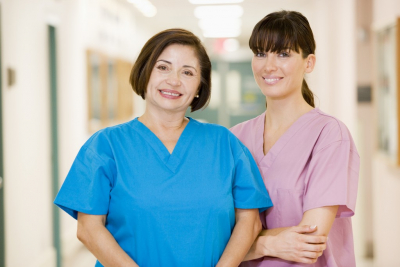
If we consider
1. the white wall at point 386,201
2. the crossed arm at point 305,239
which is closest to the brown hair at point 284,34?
the crossed arm at point 305,239

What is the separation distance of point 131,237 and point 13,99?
78.4 inches

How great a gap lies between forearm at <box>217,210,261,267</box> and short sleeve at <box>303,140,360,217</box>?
17 centimetres

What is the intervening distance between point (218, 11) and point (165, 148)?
16.6 ft

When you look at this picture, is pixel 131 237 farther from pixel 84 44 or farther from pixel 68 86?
pixel 84 44

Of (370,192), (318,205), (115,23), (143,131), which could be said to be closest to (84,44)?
(115,23)

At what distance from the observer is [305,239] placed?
1.32m

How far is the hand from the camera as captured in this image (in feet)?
4.36

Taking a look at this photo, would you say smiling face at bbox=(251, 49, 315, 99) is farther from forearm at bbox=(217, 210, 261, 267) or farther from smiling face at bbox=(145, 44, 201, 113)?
forearm at bbox=(217, 210, 261, 267)

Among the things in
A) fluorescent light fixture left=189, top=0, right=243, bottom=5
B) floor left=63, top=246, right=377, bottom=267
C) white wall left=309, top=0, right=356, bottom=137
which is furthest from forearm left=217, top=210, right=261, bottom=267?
fluorescent light fixture left=189, top=0, right=243, bottom=5

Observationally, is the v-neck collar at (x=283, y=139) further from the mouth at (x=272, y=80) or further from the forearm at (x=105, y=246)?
the forearm at (x=105, y=246)

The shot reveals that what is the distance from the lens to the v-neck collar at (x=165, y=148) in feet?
4.49

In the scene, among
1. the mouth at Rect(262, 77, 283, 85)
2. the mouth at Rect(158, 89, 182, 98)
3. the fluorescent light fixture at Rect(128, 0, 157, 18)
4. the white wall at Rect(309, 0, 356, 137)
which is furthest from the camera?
the fluorescent light fixture at Rect(128, 0, 157, 18)

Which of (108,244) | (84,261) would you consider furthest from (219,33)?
(108,244)

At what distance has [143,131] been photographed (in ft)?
4.65
